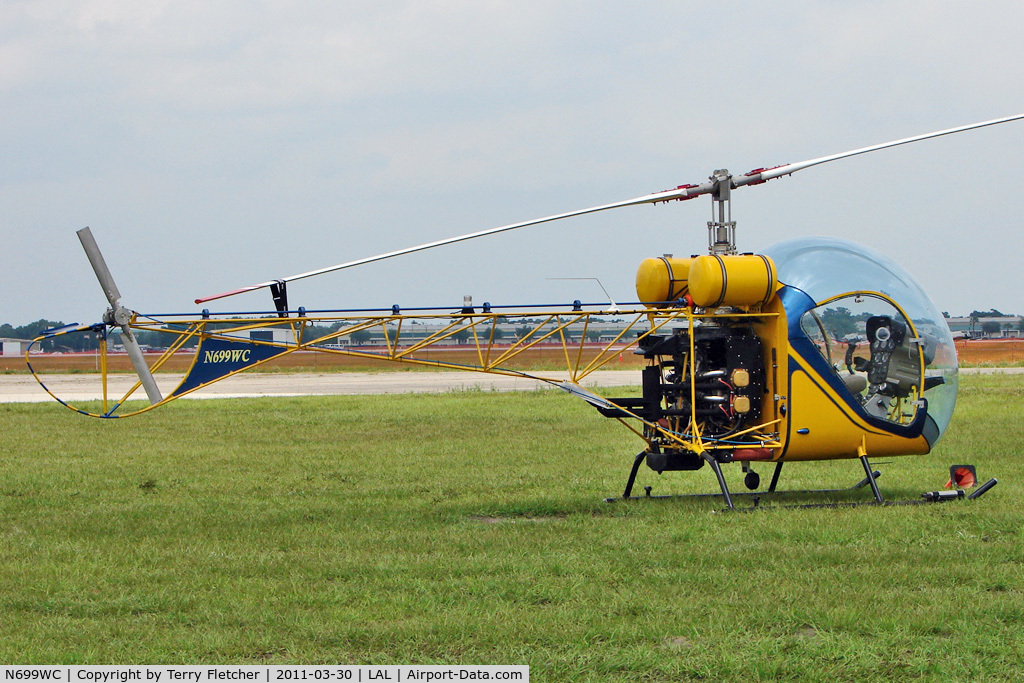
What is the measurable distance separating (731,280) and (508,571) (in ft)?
12.8

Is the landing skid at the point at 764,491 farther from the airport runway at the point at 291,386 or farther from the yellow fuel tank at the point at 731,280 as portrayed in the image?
the airport runway at the point at 291,386

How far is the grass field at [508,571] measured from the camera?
603 cm

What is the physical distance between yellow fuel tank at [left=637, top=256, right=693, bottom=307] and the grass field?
212 centimetres

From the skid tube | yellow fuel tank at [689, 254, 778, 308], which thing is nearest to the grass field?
the skid tube

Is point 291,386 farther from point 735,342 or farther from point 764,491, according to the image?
point 735,342

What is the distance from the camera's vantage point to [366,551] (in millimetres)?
8773

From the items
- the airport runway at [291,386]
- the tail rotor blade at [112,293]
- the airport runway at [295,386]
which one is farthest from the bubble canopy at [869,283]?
the airport runway at [291,386]

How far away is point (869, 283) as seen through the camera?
10641 mm

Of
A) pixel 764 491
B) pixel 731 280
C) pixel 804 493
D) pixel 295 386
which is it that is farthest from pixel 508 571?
pixel 295 386

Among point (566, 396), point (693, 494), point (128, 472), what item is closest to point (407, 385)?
point (566, 396)

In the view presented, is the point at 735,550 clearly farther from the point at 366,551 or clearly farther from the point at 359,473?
the point at 359,473

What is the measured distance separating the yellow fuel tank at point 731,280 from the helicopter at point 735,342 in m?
0.01

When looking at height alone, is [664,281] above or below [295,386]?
above

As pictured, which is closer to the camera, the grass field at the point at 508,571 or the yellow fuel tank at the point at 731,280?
the grass field at the point at 508,571
